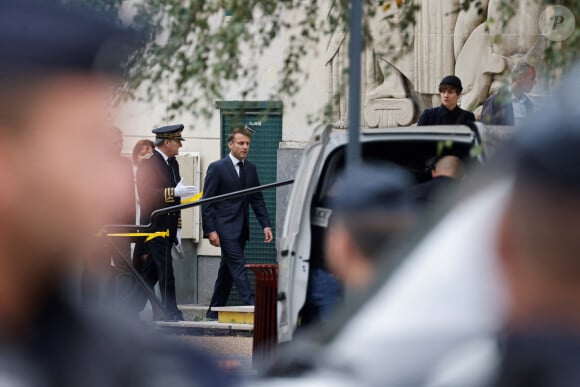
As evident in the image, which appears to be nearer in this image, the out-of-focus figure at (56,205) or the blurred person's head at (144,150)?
the out-of-focus figure at (56,205)

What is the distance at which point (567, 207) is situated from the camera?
83.1 inches

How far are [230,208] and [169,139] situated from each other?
1.00 metres

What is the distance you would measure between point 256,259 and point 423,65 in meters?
3.32

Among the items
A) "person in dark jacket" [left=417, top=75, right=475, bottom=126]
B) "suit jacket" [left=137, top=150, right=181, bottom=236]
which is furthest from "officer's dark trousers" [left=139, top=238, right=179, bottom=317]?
"person in dark jacket" [left=417, top=75, right=475, bottom=126]

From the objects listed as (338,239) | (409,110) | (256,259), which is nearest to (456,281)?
(338,239)

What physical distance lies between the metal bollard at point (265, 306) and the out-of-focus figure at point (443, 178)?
207cm

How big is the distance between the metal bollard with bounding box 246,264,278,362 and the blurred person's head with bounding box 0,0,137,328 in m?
7.21

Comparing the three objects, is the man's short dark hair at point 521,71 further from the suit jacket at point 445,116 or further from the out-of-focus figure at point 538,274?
the out-of-focus figure at point 538,274

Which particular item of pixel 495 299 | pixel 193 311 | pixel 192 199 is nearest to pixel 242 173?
pixel 192 199

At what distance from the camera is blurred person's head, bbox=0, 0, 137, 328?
1711mm

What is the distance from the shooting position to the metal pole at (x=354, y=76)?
4957 millimetres

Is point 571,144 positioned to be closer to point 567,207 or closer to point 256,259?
point 567,207

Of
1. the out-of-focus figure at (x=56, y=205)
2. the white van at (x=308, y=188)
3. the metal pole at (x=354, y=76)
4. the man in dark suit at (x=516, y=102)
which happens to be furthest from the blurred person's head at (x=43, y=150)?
the man in dark suit at (x=516, y=102)

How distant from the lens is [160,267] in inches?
549
